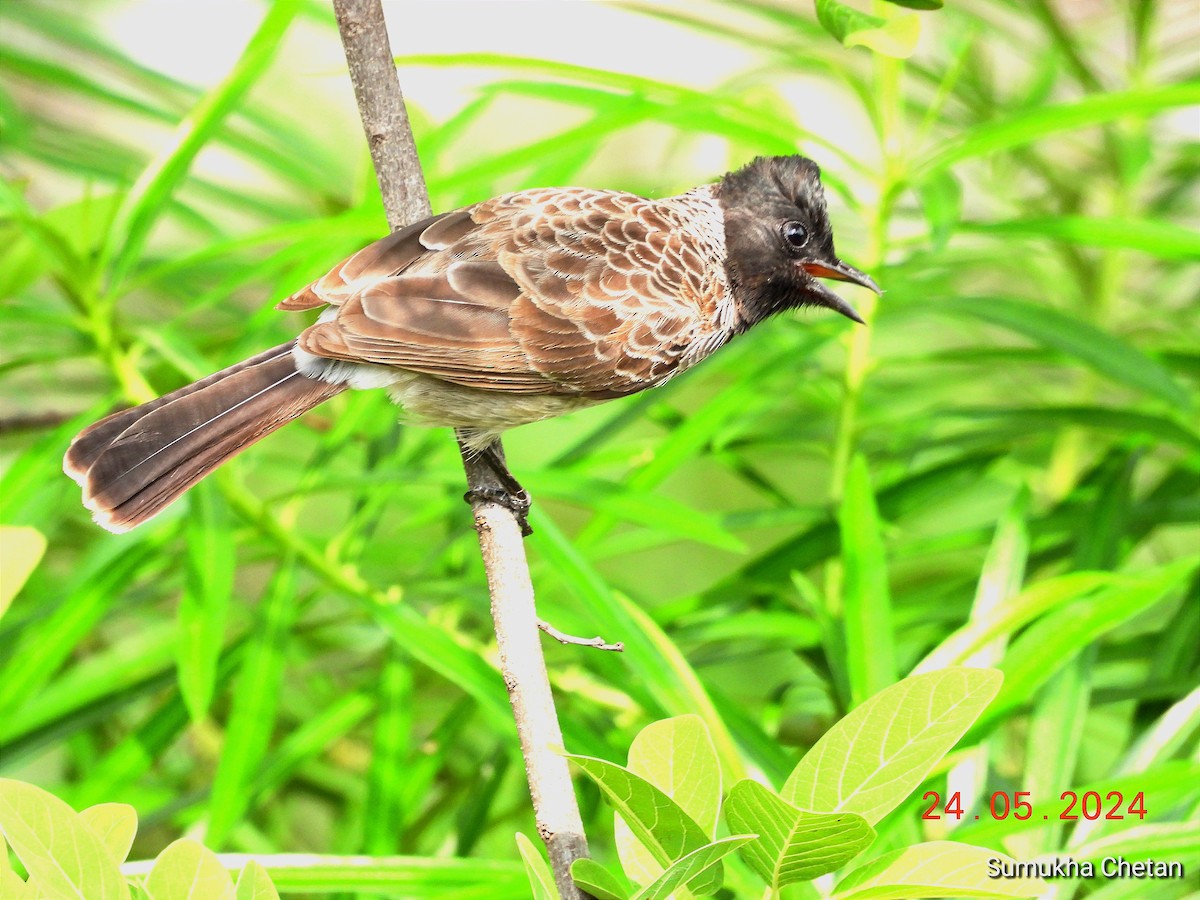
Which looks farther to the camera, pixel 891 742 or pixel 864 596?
pixel 864 596

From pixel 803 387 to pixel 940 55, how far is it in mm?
1437

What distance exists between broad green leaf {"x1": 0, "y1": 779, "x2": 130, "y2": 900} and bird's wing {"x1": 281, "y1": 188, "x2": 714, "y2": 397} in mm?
981

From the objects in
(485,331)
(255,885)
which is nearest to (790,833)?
(255,885)

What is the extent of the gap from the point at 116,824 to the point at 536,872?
377 mm

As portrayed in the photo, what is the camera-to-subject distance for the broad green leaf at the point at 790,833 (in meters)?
0.87

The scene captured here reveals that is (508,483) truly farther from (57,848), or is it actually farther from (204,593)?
(57,848)

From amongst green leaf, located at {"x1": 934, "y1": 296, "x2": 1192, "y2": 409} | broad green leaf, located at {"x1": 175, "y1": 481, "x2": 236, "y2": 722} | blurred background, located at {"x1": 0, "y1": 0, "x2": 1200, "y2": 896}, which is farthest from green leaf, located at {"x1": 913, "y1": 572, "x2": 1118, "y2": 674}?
broad green leaf, located at {"x1": 175, "y1": 481, "x2": 236, "y2": 722}

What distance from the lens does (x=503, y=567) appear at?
145 centimetres

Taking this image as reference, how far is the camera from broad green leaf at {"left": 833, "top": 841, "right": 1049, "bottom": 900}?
2.93ft

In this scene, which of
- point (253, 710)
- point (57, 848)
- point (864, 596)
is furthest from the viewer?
point (253, 710)

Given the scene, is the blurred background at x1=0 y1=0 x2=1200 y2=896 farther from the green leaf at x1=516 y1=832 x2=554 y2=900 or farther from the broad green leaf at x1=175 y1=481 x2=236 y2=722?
the green leaf at x1=516 y1=832 x2=554 y2=900

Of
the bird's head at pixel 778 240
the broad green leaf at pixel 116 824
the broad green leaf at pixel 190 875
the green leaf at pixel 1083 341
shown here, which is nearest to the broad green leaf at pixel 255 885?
the broad green leaf at pixel 190 875

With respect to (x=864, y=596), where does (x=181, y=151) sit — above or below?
above

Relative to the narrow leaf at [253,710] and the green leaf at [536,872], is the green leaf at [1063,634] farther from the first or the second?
the narrow leaf at [253,710]
